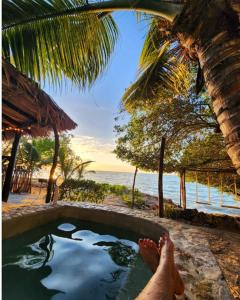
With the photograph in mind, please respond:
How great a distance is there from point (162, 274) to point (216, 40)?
1.74 meters

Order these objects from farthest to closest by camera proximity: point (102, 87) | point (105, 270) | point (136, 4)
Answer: point (105, 270)
point (102, 87)
point (136, 4)

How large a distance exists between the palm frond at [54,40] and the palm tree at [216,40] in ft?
0.06

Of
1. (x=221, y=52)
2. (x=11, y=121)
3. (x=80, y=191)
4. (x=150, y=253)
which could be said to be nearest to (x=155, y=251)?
(x=150, y=253)

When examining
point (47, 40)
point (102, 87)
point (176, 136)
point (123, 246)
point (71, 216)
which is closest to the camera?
point (47, 40)

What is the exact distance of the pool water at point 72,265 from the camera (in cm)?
282

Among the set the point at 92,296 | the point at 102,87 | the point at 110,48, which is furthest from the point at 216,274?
the point at 110,48

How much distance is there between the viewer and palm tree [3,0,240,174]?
1.29m

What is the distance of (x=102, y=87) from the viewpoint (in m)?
2.72

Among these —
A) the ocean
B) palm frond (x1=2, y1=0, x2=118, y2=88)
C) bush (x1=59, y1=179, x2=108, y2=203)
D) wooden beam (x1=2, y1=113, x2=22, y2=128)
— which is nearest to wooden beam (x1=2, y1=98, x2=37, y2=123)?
wooden beam (x1=2, y1=113, x2=22, y2=128)

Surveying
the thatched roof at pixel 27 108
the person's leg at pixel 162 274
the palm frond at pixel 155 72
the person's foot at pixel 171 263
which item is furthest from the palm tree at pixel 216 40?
the thatched roof at pixel 27 108

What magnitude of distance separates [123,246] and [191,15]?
14.8 ft

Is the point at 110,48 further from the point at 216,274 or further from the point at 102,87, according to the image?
the point at 216,274

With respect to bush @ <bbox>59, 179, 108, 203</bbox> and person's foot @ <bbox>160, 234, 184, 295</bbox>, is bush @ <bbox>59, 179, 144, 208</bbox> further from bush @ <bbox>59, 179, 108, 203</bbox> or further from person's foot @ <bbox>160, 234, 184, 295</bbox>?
person's foot @ <bbox>160, 234, 184, 295</bbox>

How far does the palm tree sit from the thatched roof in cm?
226
